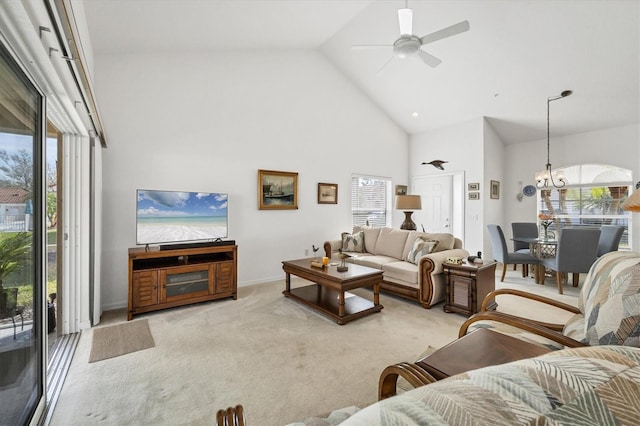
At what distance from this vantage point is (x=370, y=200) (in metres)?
6.46

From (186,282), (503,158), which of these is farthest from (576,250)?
(186,282)

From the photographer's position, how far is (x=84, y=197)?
290 centimetres

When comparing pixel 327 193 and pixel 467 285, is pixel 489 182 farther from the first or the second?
pixel 467 285

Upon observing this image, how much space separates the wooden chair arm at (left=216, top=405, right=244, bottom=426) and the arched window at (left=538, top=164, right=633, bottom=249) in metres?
7.27

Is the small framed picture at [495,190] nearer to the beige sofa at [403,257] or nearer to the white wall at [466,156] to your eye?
the white wall at [466,156]

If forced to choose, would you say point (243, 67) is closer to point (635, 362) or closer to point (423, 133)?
point (423, 133)

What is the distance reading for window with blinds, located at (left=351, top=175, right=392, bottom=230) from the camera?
6202mm

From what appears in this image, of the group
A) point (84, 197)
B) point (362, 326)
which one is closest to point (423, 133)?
point (362, 326)

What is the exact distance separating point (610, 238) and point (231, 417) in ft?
19.9

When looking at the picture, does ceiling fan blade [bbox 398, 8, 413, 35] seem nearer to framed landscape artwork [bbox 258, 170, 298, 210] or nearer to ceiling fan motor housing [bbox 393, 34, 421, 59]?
ceiling fan motor housing [bbox 393, 34, 421, 59]

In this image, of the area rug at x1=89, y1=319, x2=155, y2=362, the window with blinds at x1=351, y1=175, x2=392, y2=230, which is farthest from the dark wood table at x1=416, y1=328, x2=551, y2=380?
the window with blinds at x1=351, y1=175, x2=392, y2=230

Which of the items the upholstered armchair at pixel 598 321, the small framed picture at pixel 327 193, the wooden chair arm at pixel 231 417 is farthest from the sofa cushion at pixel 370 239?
the wooden chair arm at pixel 231 417

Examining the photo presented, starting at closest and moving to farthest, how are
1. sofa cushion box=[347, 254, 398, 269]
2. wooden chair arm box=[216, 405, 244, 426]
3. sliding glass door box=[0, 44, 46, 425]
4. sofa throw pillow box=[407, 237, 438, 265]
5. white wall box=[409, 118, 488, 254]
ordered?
wooden chair arm box=[216, 405, 244, 426] < sliding glass door box=[0, 44, 46, 425] < sofa throw pillow box=[407, 237, 438, 265] < sofa cushion box=[347, 254, 398, 269] < white wall box=[409, 118, 488, 254]

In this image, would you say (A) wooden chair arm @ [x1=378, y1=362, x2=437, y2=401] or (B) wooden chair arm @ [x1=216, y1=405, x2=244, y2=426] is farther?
(A) wooden chair arm @ [x1=378, y1=362, x2=437, y2=401]
